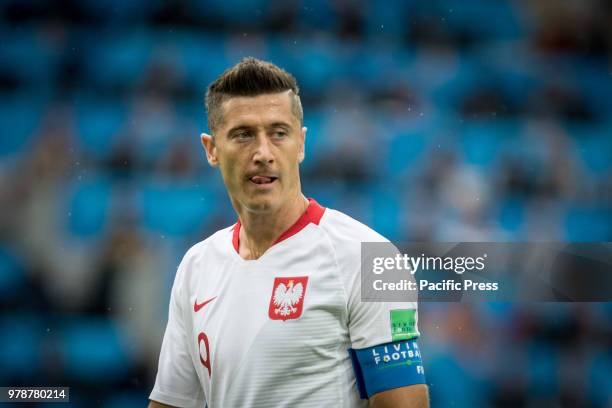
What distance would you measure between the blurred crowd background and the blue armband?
2088mm

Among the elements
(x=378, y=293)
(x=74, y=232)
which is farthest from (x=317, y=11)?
(x=378, y=293)

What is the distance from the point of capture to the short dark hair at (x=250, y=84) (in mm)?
1955

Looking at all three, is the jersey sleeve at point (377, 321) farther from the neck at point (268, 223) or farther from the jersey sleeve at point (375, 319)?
the neck at point (268, 223)

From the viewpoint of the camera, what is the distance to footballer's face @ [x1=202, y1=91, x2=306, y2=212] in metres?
1.91

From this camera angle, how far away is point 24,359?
3.91m

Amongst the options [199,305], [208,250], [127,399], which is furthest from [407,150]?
[199,305]

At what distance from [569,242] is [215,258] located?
8.62 ft

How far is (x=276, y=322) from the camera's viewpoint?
183cm

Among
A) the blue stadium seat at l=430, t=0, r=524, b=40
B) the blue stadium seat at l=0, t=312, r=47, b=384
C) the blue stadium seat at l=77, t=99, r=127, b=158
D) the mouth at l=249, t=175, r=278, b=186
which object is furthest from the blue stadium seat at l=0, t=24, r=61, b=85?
the mouth at l=249, t=175, r=278, b=186

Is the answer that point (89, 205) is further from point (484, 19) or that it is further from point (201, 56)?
point (484, 19)

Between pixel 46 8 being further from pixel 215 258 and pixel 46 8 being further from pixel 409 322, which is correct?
pixel 409 322
